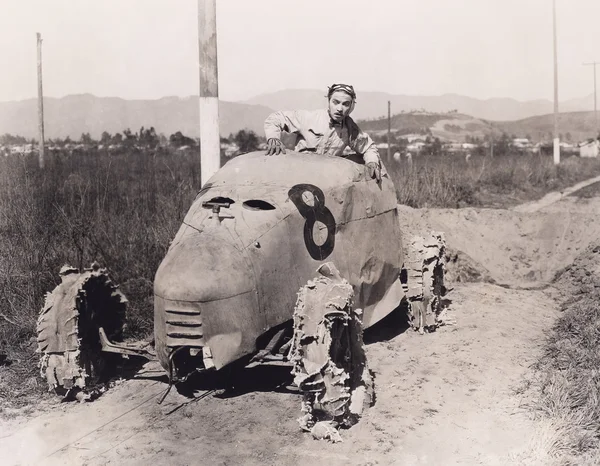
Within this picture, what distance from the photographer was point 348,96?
6.05m

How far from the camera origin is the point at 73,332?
16.3 feet

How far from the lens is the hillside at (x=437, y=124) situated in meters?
92.1

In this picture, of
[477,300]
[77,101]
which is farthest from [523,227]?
[77,101]

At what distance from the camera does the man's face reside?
604 cm

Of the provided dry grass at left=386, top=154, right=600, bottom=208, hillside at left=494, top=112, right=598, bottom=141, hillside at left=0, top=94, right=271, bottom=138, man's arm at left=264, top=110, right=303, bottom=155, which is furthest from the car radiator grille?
hillside at left=0, top=94, right=271, bottom=138

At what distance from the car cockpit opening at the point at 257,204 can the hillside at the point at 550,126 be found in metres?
105

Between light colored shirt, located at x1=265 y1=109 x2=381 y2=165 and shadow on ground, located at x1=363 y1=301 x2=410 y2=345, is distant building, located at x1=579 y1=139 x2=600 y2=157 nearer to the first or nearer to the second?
shadow on ground, located at x1=363 y1=301 x2=410 y2=345

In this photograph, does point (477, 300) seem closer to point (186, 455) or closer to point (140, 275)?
point (140, 275)

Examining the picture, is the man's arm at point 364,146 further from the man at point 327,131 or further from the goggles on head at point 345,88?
the goggles on head at point 345,88

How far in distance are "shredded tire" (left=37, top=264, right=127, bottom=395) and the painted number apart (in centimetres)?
180

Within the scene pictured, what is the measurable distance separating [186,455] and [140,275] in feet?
12.7

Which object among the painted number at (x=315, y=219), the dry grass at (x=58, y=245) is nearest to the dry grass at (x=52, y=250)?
the dry grass at (x=58, y=245)

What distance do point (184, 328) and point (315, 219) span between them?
1441 mm

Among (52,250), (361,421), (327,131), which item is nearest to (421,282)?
(327,131)
